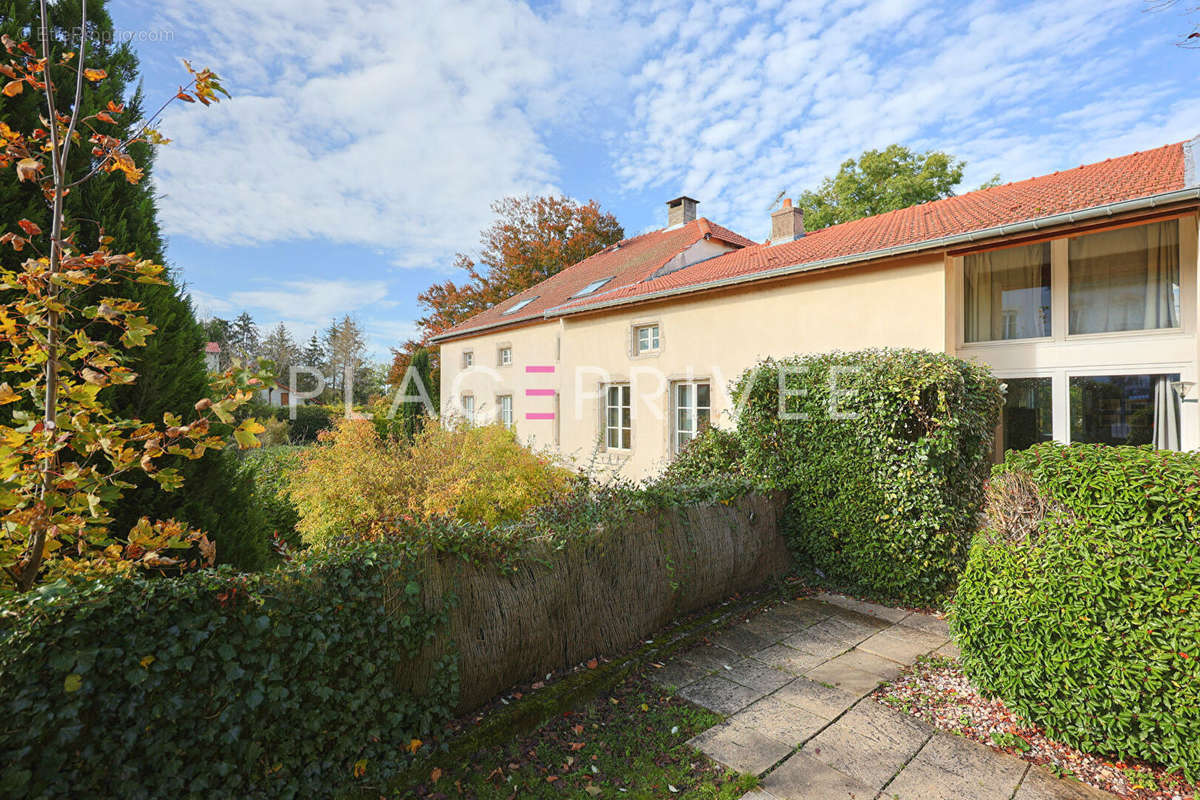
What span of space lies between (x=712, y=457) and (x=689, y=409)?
9.82 ft

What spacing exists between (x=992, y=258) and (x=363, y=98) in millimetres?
8451

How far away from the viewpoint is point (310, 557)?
2.67m

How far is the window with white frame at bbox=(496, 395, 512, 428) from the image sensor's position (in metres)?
14.9

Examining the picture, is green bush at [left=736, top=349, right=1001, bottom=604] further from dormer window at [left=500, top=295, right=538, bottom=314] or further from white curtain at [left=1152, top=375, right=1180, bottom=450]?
dormer window at [left=500, top=295, right=538, bottom=314]

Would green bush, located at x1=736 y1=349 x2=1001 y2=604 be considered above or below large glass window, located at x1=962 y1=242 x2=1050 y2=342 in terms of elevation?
below

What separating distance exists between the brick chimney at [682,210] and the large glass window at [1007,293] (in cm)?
1073

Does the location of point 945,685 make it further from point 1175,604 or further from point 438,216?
point 438,216

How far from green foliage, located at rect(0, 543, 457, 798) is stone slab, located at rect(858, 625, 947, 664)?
340 cm

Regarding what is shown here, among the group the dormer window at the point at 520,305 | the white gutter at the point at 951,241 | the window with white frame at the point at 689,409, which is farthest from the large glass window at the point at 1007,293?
the dormer window at the point at 520,305

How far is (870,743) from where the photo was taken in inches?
117

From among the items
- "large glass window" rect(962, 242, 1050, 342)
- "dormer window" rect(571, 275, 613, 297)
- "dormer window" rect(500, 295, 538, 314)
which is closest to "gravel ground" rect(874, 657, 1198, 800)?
"large glass window" rect(962, 242, 1050, 342)

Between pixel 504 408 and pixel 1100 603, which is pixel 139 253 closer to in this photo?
pixel 1100 603

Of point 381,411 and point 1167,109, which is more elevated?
point 1167,109

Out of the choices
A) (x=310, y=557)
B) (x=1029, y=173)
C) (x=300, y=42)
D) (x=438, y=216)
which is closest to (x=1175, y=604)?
(x=310, y=557)
